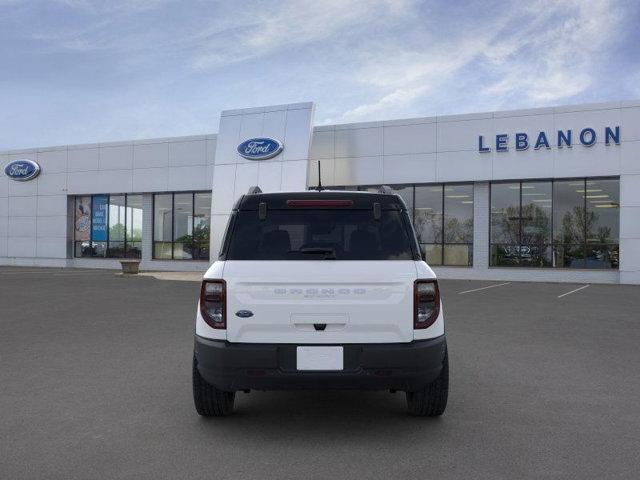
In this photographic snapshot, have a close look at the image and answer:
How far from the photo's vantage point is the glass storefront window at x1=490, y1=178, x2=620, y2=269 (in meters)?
22.9

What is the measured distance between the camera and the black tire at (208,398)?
15.5 feet

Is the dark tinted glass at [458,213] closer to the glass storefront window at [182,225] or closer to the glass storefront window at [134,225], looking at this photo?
the glass storefront window at [182,225]

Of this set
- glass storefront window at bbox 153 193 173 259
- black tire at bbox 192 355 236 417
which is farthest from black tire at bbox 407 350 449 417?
glass storefront window at bbox 153 193 173 259

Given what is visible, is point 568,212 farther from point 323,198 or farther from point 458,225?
point 323,198

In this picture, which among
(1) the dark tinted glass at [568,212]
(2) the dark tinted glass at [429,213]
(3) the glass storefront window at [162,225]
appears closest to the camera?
(1) the dark tinted glass at [568,212]

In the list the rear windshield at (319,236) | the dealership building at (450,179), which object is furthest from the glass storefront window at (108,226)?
the rear windshield at (319,236)

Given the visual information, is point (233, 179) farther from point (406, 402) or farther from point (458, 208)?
point (406, 402)

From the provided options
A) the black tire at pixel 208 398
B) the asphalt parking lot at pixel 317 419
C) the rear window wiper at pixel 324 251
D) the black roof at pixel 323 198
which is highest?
the black roof at pixel 323 198

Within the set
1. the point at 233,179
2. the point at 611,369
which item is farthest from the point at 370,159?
the point at 611,369

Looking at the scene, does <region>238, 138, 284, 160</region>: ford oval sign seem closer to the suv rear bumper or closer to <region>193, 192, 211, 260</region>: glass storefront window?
<region>193, 192, 211, 260</region>: glass storefront window

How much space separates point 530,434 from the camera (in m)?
4.50

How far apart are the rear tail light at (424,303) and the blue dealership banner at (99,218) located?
30.3 metres

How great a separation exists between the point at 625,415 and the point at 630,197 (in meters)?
19.6

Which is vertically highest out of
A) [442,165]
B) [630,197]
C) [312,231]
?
[442,165]
